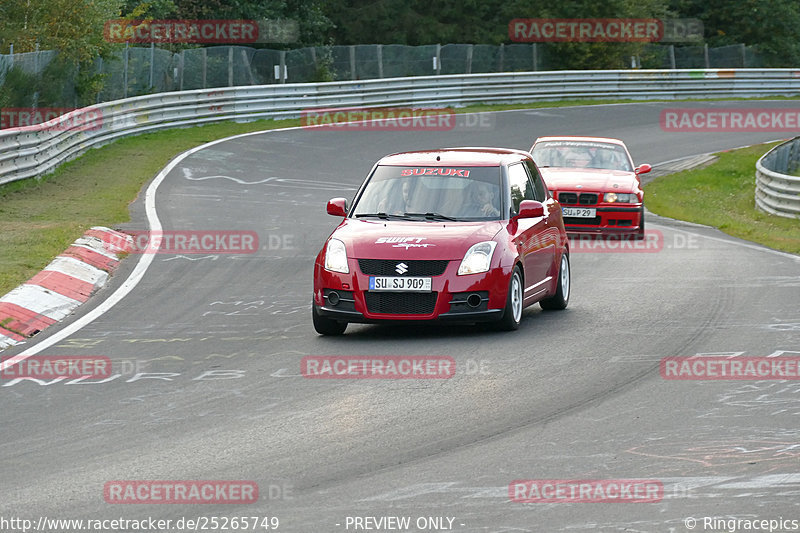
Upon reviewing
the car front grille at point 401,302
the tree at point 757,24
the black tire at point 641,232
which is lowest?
the black tire at point 641,232

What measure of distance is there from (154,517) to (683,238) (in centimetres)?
1447

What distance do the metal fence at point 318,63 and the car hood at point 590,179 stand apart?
12453 millimetres

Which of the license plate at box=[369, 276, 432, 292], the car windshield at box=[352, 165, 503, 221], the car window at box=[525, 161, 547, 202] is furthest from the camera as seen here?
the car window at box=[525, 161, 547, 202]

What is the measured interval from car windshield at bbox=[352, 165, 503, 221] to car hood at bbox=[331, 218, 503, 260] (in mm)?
234

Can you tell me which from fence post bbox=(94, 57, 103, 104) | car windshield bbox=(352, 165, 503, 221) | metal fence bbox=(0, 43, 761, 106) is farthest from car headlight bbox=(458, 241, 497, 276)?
fence post bbox=(94, 57, 103, 104)

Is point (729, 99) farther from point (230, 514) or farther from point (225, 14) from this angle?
point (230, 514)

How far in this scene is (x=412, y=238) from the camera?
11039 mm

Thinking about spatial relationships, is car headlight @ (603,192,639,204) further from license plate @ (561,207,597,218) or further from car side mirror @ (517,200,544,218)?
car side mirror @ (517,200,544,218)

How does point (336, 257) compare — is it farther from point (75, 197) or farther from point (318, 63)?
point (318, 63)

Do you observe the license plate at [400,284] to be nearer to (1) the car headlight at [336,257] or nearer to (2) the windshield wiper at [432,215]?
(1) the car headlight at [336,257]

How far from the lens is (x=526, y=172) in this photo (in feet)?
42.3

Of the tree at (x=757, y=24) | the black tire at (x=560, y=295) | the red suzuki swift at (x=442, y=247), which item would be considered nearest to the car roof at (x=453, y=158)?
the red suzuki swift at (x=442, y=247)

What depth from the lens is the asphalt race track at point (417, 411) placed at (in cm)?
628

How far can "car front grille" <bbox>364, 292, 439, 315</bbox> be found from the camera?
10789 mm
